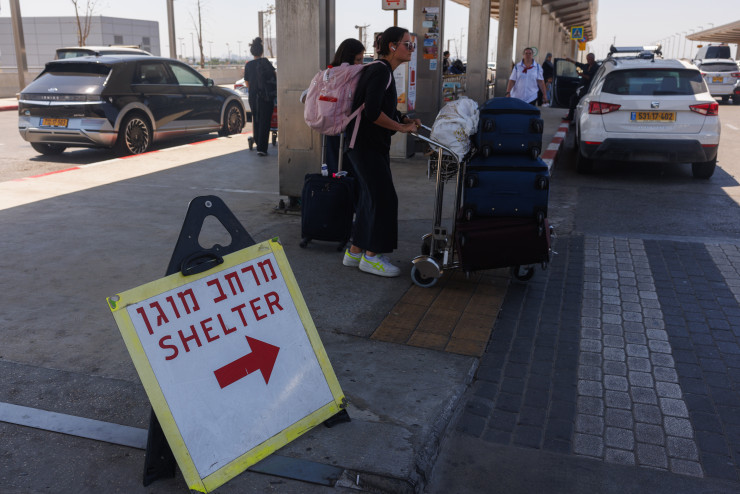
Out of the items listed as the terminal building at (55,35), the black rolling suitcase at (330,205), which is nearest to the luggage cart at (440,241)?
the black rolling suitcase at (330,205)

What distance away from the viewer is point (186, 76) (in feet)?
40.7

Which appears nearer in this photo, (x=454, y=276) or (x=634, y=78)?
(x=454, y=276)

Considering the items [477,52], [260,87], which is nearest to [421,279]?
[260,87]

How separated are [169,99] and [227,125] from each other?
2.04 m

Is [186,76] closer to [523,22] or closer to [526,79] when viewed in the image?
[526,79]

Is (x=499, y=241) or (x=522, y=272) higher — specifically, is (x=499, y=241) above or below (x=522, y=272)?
above

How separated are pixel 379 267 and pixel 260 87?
6329 mm

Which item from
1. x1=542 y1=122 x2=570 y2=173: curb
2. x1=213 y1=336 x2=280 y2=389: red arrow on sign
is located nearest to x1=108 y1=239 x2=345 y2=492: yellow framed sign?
x1=213 y1=336 x2=280 y2=389: red arrow on sign

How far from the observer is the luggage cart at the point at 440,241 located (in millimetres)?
4739

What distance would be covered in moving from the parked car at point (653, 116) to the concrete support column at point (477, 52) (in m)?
9.89

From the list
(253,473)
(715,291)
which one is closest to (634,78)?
(715,291)

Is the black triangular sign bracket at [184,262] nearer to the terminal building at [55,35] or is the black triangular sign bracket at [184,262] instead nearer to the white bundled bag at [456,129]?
the white bundled bag at [456,129]

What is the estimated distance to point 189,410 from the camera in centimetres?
252

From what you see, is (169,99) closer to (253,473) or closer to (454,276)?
(454,276)
